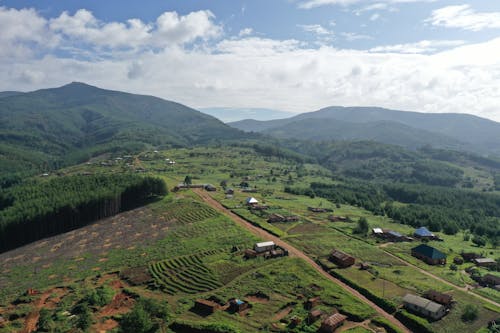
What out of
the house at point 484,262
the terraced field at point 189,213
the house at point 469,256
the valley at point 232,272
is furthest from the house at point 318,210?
the house at point 484,262

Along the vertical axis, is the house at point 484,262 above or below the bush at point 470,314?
below

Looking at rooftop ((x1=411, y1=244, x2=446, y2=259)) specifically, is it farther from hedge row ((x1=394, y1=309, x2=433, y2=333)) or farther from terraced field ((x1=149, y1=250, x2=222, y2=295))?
terraced field ((x1=149, y1=250, x2=222, y2=295))

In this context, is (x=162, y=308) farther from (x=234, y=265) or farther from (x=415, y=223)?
(x=415, y=223)

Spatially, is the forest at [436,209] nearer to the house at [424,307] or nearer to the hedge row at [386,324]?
the house at [424,307]

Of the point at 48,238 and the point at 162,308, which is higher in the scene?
the point at 162,308

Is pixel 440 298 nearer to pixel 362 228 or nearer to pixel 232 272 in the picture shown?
pixel 232 272

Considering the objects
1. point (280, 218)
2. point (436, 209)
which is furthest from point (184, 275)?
point (436, 209)

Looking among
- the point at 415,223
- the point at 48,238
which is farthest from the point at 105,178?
the point at 415,223
